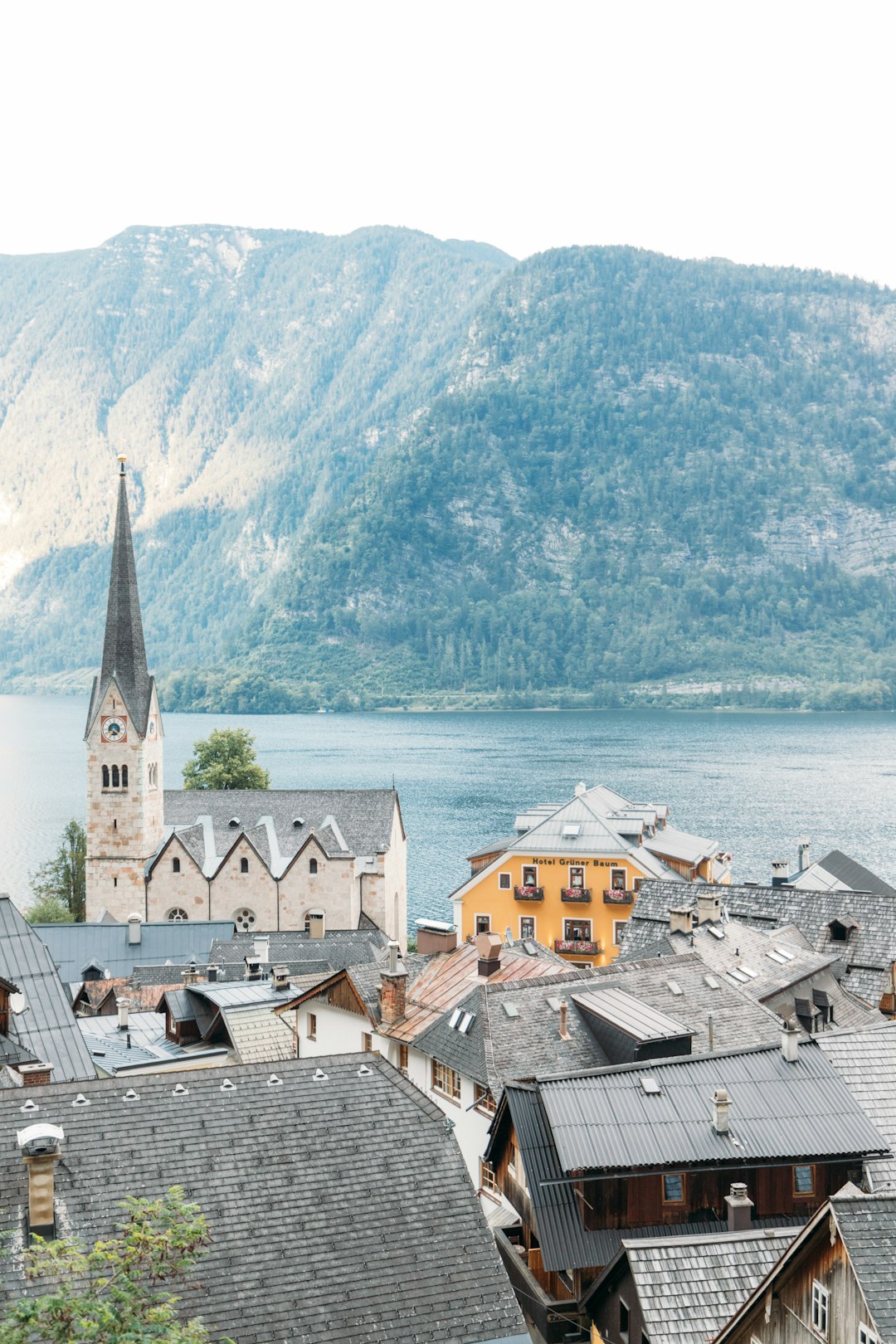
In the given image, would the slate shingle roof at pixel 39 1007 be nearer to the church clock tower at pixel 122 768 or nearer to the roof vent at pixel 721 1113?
the roof vent at pixel 721 1113

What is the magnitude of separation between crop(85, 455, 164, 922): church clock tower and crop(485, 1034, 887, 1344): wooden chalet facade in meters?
58.6

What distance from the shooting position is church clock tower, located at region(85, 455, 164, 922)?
8362cm

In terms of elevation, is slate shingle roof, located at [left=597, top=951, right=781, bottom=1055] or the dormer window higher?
slate shingle roof, located at [left=597, top=951, right=781, bottom=1055]

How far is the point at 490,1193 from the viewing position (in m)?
30.4

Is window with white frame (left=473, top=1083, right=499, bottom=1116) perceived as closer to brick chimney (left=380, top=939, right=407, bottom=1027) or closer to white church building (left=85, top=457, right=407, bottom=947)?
brick chimney (left=380, top=939, right=407, bottom=1027)

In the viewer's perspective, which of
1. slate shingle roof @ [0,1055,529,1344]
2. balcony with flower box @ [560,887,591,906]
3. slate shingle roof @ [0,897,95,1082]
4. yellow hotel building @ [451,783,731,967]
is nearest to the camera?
slate shingle roof @ [0,1055,529,1344]

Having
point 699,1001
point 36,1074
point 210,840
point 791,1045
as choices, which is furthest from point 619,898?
point 36,1074

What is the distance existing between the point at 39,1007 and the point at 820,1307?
2271 centimetres

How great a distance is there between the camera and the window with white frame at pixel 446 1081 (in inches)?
1362

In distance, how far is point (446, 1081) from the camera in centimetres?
3538

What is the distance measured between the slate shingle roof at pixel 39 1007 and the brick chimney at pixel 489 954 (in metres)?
12.3

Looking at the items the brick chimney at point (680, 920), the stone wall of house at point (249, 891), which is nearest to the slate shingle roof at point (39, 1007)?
the brick chimney at point (680, 920)

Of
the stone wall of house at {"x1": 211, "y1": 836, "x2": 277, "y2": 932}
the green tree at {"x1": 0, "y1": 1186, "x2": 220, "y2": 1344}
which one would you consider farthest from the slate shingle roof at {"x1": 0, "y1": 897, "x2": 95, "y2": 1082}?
the stone wall of house at {"x1": 211, "y1": 836, "x2": 277, "y2": 932}

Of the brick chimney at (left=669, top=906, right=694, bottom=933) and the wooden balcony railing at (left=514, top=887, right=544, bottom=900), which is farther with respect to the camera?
the wooden balcony railing at (left=514, top=887, right=544, bottom=900)
